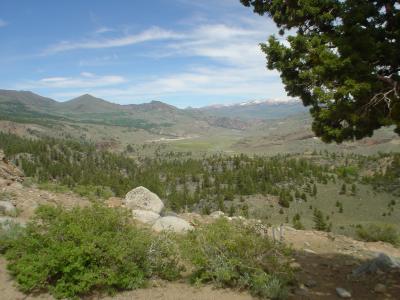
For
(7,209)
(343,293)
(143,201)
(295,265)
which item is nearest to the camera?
(343,293)

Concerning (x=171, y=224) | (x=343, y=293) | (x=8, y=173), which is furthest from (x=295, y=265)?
(x=8, y=173)

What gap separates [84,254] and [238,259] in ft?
12.8

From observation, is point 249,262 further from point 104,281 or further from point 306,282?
point 104,281

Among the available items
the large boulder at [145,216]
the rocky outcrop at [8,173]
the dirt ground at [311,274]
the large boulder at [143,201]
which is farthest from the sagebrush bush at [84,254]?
the rocky outcrop at [8,173]

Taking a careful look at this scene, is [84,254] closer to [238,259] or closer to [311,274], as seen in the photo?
[238,259]

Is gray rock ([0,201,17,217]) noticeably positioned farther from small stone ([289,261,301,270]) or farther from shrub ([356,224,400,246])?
shrub ([356,224,400,246])

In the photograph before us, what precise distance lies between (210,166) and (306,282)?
504 feet

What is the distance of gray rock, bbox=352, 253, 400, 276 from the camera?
11636 mm

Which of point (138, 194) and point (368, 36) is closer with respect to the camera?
point (368, 36)

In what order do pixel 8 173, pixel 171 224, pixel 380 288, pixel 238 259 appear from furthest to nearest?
pixel 8 173 → pixel 171 224 → pixel 380 288 → pixel 238 259

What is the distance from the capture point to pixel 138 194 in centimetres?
1838

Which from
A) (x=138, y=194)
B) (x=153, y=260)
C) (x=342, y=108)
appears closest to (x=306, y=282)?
(x=153, y=260)

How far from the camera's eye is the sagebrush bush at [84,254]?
28.9 ft

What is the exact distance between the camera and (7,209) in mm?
14141
